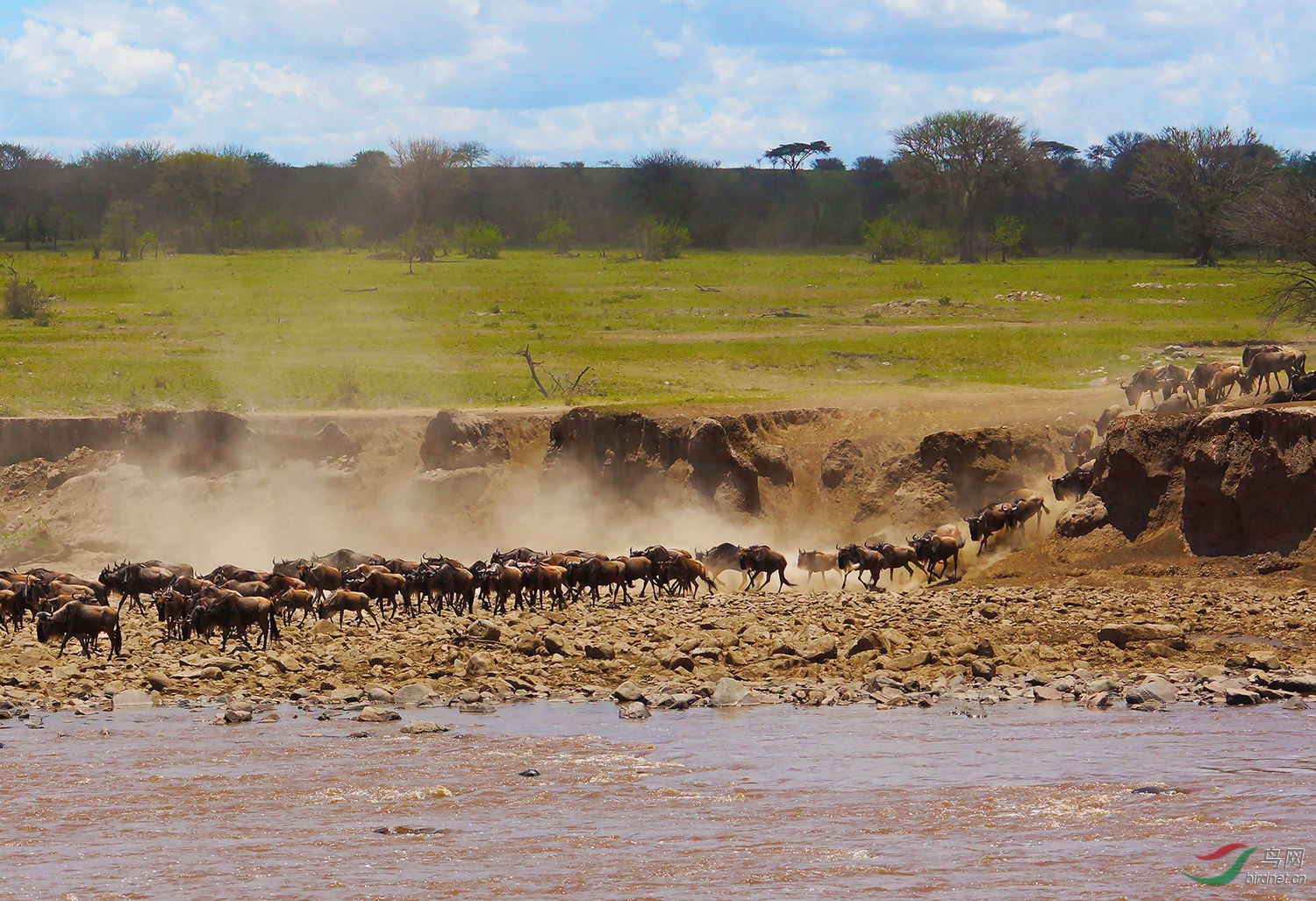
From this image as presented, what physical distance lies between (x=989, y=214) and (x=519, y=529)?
272 feet

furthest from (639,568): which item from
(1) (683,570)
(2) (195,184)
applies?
(2) (195,184)

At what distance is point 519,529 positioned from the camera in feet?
109

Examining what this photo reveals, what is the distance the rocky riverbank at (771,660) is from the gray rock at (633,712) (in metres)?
0.05

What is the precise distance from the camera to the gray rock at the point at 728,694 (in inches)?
669

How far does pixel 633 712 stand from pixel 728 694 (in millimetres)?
1304

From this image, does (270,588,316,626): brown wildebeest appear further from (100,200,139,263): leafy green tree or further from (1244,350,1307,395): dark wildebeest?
(100,200,139,263): leafy green tree

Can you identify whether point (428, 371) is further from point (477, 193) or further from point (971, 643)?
point (477, 193)

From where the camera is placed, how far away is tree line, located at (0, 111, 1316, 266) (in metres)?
94.3

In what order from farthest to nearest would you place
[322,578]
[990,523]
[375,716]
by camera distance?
[990,523] < [322,578] < [375,716]

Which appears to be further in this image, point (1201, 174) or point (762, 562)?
point (1201, 174)

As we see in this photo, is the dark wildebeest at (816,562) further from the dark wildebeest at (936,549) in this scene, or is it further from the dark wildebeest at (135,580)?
the dark wildebeest at (135,580)

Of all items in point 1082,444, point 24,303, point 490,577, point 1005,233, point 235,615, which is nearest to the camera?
point 235,615

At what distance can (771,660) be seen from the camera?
741 inches

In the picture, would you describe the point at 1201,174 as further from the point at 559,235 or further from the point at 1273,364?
the point at 1273,364
